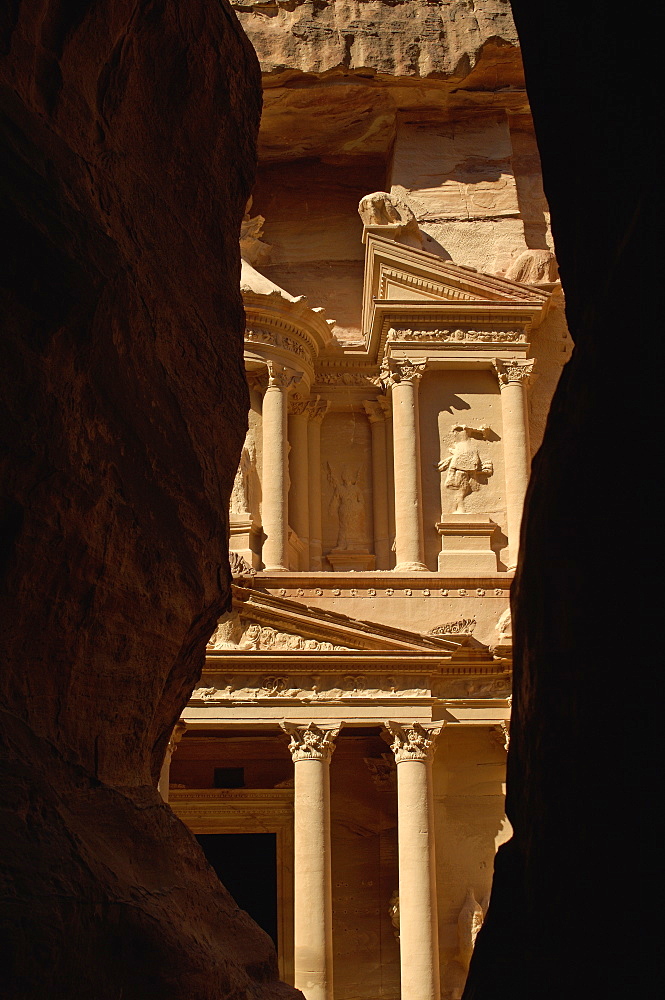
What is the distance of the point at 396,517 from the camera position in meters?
24.6

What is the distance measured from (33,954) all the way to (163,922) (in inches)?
27.5

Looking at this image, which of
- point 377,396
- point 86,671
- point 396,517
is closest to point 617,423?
point 86,671

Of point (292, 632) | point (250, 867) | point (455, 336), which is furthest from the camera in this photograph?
point (455, 336)

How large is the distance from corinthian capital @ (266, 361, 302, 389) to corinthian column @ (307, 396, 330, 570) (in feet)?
4.80

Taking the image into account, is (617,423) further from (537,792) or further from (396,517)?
(396,517)

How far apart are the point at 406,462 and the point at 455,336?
3122mm

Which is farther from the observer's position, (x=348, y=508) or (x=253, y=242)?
(x=253, y=242)

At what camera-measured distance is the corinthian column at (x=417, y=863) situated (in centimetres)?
1820

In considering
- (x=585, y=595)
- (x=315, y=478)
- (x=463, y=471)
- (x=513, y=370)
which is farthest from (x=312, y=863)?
(x=585, y=595)

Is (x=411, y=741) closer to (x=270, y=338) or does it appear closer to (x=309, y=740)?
(x=309, y=740)

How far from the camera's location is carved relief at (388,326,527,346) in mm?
25766

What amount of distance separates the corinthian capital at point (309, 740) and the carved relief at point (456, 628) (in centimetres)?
376

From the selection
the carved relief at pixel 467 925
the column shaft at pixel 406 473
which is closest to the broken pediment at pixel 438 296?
the column shaft at pixel 406 473

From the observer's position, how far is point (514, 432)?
82.0ft
